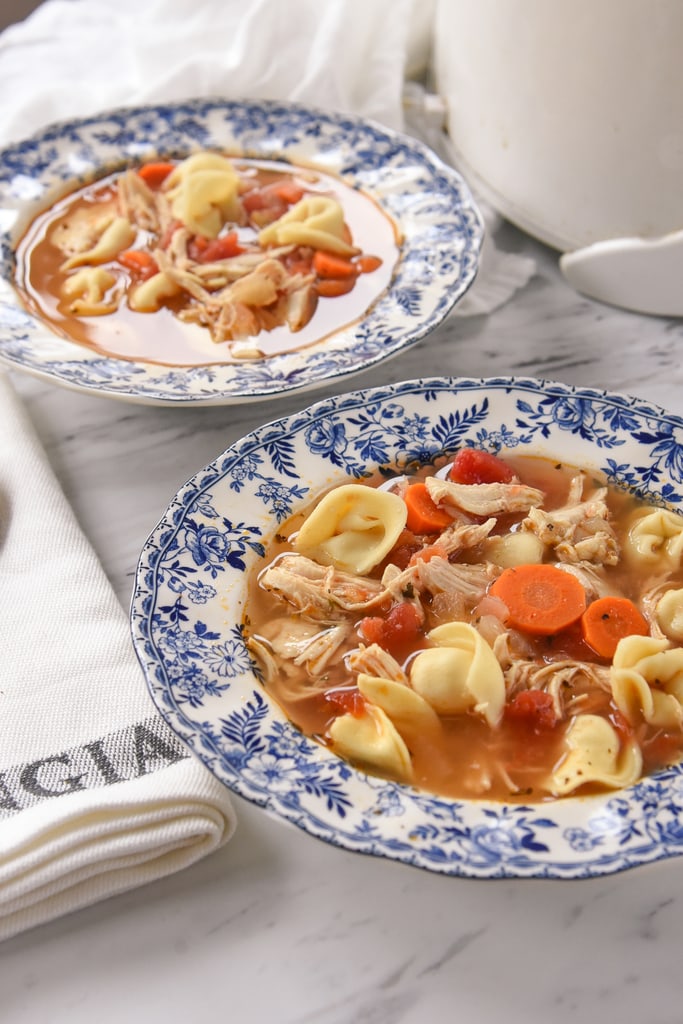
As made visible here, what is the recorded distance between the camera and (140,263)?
3.13m

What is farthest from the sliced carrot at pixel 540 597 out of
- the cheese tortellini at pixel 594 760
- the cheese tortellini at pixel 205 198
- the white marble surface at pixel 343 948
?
the cheese tortellini at pixel 205 198

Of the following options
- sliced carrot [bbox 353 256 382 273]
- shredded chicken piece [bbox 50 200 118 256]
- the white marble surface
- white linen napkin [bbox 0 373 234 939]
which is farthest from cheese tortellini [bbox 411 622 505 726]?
shredded chicken piece [bbox 50 200 118 256]

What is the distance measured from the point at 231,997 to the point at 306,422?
1.21 m

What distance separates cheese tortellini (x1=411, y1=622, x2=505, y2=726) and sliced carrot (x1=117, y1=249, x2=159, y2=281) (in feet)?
5.48

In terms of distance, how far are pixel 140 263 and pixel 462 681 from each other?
1.81 m

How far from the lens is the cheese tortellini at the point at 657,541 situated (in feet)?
7.16

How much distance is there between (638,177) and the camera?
2891 mm

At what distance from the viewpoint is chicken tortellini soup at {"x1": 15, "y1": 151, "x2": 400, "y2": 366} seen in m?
2.89

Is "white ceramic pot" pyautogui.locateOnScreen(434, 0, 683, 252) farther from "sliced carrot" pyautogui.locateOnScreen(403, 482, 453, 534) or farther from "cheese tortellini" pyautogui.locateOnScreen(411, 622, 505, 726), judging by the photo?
"cheese tortellini" pyautogui.locateOnScreen(411, 622, 505, 726)

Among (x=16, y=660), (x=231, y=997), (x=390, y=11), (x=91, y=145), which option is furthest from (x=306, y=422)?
(x=390, y=11)

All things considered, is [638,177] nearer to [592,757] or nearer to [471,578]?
[471,578]

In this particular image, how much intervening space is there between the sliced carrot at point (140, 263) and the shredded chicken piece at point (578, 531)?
146cm

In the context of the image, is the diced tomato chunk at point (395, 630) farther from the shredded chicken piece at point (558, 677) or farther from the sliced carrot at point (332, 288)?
the sliced carrot at point (332, 288)

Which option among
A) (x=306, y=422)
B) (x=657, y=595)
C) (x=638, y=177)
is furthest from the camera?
(x=638, y=177)
